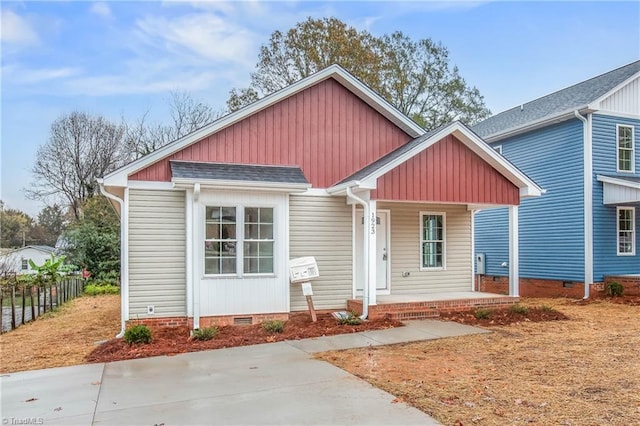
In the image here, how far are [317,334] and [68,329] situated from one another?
5.65 m

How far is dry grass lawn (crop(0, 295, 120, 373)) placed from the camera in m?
7.16

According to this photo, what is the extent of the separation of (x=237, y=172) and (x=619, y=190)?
36.6ft

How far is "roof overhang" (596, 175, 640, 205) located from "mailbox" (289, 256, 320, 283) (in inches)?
382

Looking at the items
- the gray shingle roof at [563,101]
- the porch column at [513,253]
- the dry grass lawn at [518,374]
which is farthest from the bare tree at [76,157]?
the dry grass lawn at [518,374]

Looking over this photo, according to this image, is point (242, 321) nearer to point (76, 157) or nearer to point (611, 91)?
point (611, 91)

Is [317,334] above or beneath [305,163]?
beneath

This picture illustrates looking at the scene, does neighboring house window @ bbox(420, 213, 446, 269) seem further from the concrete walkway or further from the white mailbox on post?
the concrete walkway

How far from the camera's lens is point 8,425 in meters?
4.41

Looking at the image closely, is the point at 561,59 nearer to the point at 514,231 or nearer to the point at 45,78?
the point at 514,231

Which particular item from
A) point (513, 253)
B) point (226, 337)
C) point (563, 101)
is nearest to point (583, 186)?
point (563, 101)

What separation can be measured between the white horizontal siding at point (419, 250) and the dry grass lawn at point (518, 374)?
305 centimetres

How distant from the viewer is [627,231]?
48.2 ft

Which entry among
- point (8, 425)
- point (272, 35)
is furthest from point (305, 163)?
point (272, 35)

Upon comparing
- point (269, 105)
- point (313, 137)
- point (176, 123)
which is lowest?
point (313, 137)
